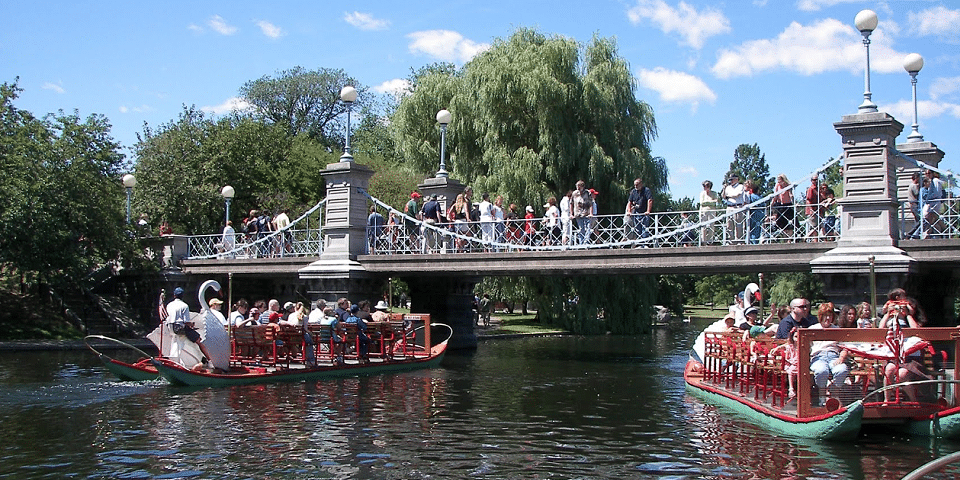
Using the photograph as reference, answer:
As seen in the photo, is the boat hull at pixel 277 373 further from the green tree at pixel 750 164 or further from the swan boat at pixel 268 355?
the green tree at pixel 750 164

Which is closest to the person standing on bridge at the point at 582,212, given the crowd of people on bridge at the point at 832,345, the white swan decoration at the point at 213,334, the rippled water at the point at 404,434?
the rippled water at the point at 404,434

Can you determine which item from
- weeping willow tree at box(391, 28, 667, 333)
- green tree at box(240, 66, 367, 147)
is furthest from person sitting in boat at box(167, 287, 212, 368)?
green tree at box(240, 66, 367, 147)

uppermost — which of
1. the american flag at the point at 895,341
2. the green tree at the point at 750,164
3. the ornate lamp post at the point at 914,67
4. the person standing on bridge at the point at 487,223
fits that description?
the green tree at the point at 750,164

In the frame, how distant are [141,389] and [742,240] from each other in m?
11.9

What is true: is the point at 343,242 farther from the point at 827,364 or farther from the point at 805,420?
the point at 805,420

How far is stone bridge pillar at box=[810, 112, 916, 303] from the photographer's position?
1759 cm

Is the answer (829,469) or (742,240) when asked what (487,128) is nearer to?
(742,240)

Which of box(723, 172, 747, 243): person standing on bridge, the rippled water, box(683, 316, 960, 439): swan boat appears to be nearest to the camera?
the rippled water

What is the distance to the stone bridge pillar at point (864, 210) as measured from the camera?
17.6 meters

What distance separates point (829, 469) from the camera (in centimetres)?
1054

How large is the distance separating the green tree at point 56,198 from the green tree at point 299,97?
32016 millimetres

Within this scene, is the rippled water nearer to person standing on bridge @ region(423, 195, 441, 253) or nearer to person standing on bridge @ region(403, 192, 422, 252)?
person standing on bridge @ region(423, 195, 441, 253)

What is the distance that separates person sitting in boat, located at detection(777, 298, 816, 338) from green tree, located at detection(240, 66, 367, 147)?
51.3 meters

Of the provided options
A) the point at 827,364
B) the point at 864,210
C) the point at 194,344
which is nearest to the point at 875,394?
the point at 827,364
